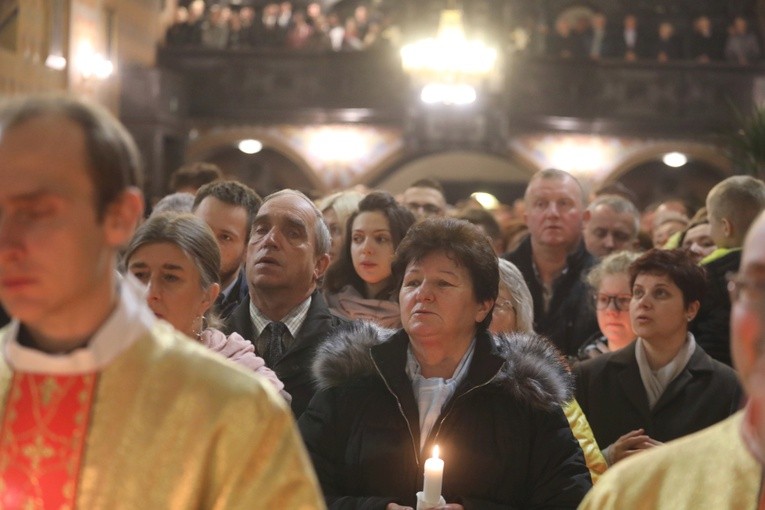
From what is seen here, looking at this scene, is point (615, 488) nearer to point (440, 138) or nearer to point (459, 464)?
point (459, 464)

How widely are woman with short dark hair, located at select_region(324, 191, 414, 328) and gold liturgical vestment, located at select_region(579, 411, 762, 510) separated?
2970mm

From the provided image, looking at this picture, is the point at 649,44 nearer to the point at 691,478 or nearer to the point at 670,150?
the point at 670,150

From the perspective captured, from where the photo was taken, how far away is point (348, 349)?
3352 mm

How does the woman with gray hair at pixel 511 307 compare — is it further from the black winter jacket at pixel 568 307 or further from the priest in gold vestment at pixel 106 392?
the priest in gold vestment at pixel 106 392

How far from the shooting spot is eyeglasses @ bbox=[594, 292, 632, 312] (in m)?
5.06

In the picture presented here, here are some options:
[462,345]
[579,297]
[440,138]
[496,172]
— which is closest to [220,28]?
[440,138]

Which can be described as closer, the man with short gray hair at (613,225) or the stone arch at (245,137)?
the man with short gray hair at (613,225)

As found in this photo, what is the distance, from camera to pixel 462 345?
3.41 meters

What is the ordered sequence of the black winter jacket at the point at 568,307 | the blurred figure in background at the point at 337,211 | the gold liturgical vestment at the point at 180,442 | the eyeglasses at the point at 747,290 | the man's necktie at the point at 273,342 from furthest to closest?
1. the blurred figure in background at the point at 337,211
2. the black winter jacket at the point at 568,307
3. the man's necktie at the point at 273,342
4. the gold liturgical vestment at the point at 180,442
5. the eyeglasses at the point at 747,290

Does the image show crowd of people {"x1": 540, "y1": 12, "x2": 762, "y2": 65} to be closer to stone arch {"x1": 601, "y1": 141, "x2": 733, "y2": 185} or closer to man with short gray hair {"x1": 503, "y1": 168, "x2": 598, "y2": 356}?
stone arch {"x1": 601, "y1": 141, "x2": 733, "y2": 185}

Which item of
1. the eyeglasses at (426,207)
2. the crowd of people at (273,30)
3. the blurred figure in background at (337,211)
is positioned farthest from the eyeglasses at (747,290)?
the crowd of people at (273,30)

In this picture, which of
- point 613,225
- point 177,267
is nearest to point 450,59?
point 613,225

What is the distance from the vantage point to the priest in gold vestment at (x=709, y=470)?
178 cm

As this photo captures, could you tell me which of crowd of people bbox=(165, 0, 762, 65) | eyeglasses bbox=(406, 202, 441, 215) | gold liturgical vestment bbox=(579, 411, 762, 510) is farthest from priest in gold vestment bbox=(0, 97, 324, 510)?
crowd of people bbox=(165, 0, 762, 65)
